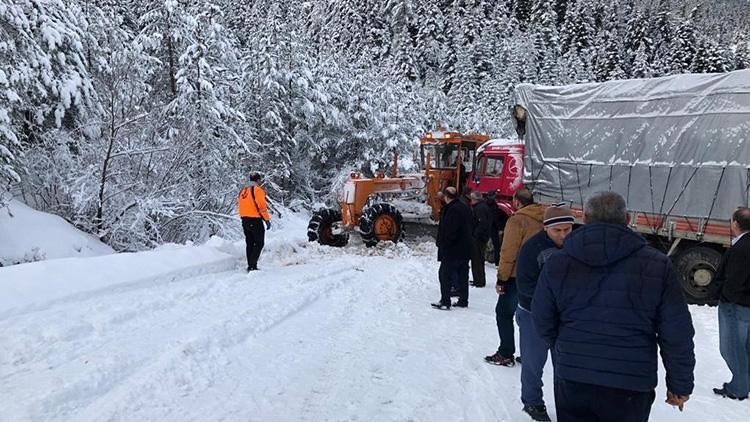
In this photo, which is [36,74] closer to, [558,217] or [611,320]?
[558,217]

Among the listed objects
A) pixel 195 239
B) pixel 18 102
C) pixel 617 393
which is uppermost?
pixel 18 102

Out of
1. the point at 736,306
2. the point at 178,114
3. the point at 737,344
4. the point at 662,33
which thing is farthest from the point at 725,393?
the point at 662,33

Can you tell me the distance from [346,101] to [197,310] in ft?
61.8

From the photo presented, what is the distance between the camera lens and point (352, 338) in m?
5.70

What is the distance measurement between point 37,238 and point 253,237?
14.0 ft

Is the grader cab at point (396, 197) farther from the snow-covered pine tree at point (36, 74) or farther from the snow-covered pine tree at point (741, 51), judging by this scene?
the snow-covered pine tree at point (741, 51)

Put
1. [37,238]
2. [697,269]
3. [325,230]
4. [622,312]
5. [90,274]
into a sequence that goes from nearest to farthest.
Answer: [622,312] → [90,274] → [697,269] → [37,238] → [325,230]

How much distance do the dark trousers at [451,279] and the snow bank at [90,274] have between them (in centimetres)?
402

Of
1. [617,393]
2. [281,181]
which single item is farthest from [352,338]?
[281,181]

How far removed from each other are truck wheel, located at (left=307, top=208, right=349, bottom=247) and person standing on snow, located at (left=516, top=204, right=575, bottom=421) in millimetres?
8934

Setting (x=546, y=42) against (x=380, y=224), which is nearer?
(x=380, y=224)

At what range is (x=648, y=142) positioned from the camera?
9383mm

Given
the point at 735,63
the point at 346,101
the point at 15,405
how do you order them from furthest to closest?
1. the point at 735,63
2. the point at 346,101
3. the point at 15,405

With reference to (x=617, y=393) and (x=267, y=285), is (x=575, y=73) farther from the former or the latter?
(x=617, y=393)
